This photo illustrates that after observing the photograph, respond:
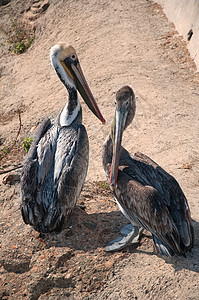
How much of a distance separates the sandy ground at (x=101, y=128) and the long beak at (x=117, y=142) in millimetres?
995

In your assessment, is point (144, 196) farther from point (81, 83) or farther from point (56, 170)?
point (81, 83)

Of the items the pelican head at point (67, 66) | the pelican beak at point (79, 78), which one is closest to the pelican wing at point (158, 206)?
the pelican beak at point (79, 78)

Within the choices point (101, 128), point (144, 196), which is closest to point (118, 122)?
point (144, 196)

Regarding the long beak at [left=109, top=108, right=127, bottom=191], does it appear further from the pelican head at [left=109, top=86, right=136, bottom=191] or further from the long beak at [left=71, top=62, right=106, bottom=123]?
the long beak at [left=71, top=62, right=106, bottom=123]

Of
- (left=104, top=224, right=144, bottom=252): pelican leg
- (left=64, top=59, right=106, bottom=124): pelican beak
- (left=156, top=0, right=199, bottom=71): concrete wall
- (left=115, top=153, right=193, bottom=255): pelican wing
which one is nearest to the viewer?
(left=115, top=153, right=193, bottom=255): pelican wing

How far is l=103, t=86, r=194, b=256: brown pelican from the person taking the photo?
4.30 m

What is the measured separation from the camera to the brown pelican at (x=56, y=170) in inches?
199

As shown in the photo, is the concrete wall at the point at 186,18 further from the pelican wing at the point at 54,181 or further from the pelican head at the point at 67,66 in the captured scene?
the pelican wing at the point at 54,181

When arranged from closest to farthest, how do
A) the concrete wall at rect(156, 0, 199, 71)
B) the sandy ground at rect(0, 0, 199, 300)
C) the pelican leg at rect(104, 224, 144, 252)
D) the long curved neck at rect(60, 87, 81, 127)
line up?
the sandy ground at rect(0, 0, 199, 300)
the pelican leg at rect(104, 224, 144, 252)
the long curved neck at rect(60, 87, 81, 127)
the concrete wall at rect(156, 0, 199, 71)

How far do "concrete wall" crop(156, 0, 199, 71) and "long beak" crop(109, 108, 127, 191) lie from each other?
16.2 feet

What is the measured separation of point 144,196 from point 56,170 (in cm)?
143

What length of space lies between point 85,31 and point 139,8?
1885 millimetres

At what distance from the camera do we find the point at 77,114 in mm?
5754

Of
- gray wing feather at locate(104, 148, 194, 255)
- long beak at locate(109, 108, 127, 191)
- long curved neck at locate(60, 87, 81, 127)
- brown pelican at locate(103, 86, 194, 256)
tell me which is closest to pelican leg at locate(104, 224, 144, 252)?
brown pelican at locate(103, 86, 194, 256)
